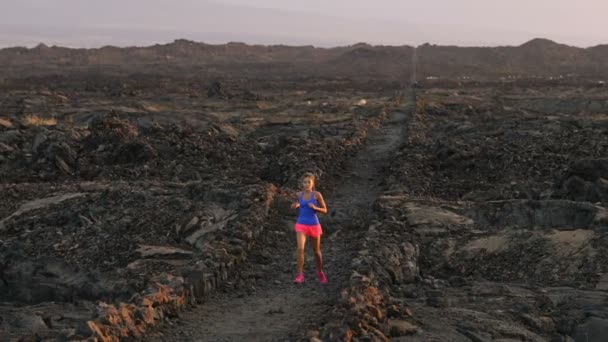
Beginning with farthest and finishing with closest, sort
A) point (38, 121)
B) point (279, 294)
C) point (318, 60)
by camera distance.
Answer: point (318, 60) → point (38, 121) → point (279, 294)

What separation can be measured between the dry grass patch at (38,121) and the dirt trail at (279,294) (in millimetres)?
18622

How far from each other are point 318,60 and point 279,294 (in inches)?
4306

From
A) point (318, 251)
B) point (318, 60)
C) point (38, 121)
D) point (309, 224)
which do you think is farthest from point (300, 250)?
point (318, 60)

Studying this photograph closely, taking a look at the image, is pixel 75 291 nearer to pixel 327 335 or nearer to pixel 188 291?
pixel 188 291

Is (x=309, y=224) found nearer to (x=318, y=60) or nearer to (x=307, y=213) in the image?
(x=307, y=213)

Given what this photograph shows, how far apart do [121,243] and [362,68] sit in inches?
3574

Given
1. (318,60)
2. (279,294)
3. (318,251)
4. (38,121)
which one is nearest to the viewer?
(279,294)

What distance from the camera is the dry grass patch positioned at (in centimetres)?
2880

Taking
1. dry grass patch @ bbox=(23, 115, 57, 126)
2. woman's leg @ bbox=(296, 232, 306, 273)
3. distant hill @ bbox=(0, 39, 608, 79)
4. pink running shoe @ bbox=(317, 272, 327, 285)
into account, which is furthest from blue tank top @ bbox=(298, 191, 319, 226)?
distant hill @ bbox=(0, 39, 608, 79)

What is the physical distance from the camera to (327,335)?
7.09 metres

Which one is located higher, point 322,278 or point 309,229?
point 309,229

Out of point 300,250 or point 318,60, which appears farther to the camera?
point 318,60

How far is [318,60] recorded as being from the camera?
11650 cm

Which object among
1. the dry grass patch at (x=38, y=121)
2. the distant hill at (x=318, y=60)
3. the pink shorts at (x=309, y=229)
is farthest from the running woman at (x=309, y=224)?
the distant hill at (x=318, y=60)
